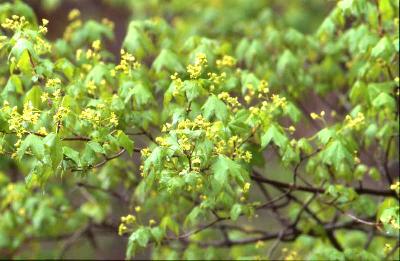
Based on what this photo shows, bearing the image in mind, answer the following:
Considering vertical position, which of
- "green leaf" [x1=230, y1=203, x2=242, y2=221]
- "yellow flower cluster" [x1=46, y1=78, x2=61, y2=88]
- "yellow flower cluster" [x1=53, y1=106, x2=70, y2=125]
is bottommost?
"green leaf" [x1=230, y1=203, x2=242, y2=221]

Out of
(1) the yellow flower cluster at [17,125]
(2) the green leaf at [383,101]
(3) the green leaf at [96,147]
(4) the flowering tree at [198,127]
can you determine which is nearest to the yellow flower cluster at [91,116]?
(4) the flowering tree at [198,127]

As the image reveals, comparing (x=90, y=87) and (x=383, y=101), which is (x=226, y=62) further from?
(x=383, y=101)

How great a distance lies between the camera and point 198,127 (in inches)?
152

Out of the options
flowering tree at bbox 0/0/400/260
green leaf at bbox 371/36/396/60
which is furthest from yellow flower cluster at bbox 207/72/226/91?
green leaf at bbox 371/36/396/60

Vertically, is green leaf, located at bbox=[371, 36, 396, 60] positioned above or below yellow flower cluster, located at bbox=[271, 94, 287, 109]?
above

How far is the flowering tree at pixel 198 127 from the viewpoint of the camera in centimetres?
389

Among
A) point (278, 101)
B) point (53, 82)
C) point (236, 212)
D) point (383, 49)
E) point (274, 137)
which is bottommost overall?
point (236, 212)

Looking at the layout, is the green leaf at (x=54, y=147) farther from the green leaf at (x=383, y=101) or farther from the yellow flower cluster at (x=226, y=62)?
the green leaf at (x=383, y=101)

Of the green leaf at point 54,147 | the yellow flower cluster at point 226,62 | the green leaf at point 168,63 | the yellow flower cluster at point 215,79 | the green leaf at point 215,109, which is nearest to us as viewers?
the green leaf at point 54,147

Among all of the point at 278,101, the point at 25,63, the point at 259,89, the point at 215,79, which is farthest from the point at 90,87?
the point at 278,101

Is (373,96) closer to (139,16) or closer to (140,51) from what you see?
(140,51)

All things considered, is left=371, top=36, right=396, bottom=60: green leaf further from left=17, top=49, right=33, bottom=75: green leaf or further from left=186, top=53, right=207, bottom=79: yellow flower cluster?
left=17, top=49, right=33, bottom=75: green leaf

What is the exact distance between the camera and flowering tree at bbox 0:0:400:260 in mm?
3891

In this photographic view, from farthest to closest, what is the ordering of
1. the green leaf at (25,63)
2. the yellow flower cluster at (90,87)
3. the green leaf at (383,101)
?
the green leaf at (383,101)
the yellow flower cluster at (90,87)
the green leaf at (25,63)
